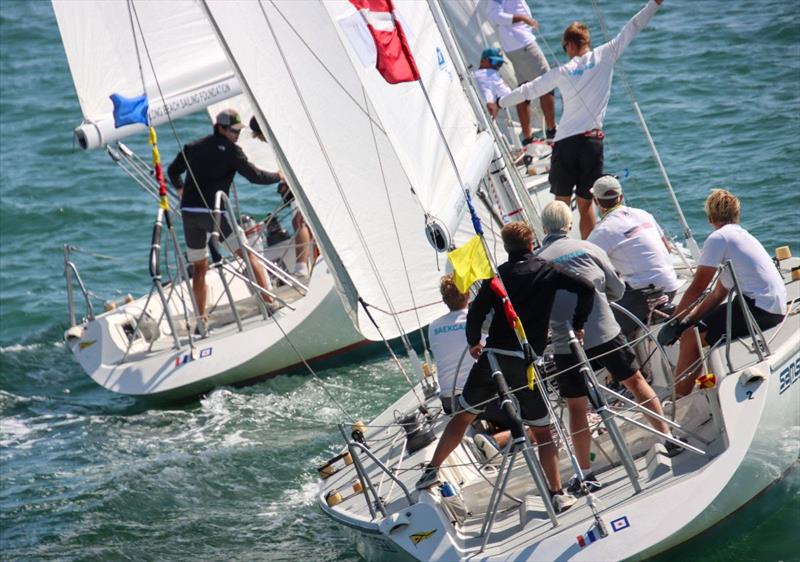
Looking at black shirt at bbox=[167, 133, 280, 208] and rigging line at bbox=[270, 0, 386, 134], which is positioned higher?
rigging line at bbox=[270, 0, 386, 134]

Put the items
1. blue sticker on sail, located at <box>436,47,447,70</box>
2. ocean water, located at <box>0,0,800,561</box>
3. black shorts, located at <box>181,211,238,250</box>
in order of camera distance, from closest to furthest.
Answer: blue sticker on sail, located at <box>436,47,447,70</box>
ocean water, located at <box>0,0,800,561</box>
black shorts, located at <box>181,211,238,250</box>

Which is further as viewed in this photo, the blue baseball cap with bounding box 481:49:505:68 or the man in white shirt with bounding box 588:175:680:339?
the blue baseball cap with bounding box 481:49:505:68

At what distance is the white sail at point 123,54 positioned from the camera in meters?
12.0

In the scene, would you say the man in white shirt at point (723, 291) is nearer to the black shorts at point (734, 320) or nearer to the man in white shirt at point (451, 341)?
the black shorts at point (734, 320)

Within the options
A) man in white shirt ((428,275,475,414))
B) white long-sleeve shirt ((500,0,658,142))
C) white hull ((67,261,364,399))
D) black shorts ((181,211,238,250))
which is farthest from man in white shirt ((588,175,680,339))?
black shorts ((181,211,238,250))

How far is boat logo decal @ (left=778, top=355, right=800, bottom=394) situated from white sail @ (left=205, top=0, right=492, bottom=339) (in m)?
2.23

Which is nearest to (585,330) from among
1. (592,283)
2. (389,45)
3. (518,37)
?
(592,283)

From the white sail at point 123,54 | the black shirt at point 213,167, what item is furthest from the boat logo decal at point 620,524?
the white sail at point 123,54

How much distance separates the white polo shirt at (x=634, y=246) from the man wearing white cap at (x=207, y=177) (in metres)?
4.46

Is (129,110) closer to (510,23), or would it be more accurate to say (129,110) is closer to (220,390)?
(220,390)

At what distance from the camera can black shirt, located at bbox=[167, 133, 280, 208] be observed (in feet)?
37.8

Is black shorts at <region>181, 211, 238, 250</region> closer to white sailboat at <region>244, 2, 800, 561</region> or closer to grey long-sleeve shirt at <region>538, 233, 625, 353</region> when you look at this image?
white sailboat at <region>244, 2, 800, 561</region>

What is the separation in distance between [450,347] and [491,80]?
5937mm

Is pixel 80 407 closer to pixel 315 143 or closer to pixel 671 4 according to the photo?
pixel 315 143
